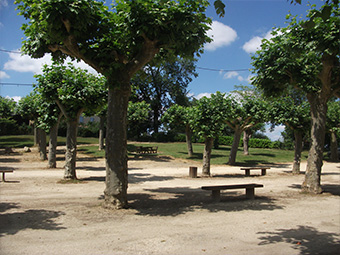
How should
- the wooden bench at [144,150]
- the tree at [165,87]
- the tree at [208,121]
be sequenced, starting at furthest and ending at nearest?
the tree at [165,87] < the wooden bench at [144,150] < the tree at [208,121]

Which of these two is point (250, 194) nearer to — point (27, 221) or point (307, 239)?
point (307, 239)

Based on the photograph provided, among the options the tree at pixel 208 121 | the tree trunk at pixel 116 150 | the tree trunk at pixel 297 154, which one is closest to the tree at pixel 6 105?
the tree at pixel 208 121

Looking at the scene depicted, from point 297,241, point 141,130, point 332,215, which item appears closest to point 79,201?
point 297,241

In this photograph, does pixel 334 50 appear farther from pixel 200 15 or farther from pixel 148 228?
pixel 148 228

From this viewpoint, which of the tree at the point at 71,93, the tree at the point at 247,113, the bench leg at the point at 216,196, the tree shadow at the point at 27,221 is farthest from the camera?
the tree at the point at 247,113

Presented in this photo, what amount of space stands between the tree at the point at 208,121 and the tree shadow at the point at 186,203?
5603 mm

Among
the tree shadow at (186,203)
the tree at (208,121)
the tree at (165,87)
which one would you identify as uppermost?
the tree at (165,87)

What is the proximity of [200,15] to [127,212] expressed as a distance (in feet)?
16.8

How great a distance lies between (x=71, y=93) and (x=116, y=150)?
19.8ft

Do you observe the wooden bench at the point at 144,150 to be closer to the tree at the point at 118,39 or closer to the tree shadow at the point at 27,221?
the tree at the point at 118,39

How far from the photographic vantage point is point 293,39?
970 centimetres

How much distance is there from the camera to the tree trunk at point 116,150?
7.31 meters

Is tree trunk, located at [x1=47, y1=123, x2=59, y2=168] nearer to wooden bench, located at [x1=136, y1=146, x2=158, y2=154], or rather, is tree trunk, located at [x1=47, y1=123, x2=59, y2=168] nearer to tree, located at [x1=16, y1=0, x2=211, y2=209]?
tree, located at [x1=16, y1=0, x2=211, y2=209]

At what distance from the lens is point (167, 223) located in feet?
20.7
